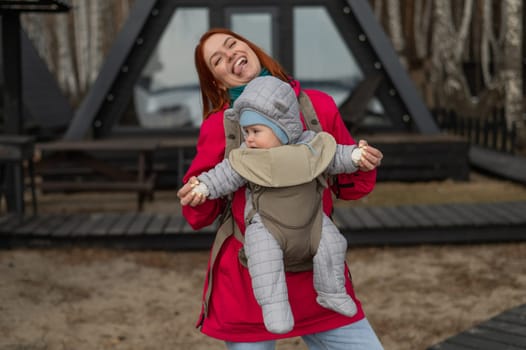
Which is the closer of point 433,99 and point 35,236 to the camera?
point 35,236

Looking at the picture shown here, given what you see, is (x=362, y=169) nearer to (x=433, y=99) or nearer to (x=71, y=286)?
(x=71, y=286)


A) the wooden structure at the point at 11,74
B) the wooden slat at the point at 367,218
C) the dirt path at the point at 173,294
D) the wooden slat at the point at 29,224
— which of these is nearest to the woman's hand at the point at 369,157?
the dirt path at the point at 173,294

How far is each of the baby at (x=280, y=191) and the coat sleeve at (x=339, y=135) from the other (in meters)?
0.14

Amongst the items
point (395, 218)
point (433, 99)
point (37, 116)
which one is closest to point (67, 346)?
point (395, 218)

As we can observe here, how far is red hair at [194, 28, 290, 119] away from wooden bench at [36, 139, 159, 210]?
5.89m

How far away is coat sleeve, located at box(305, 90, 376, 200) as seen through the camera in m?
2.44

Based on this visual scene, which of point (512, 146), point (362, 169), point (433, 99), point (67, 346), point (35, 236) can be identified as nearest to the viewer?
point (362, 169)

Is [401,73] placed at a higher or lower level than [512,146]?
higher

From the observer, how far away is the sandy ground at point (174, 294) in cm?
462

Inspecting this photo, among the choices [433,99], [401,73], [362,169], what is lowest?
[433,99]

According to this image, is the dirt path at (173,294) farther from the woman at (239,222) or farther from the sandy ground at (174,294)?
the woman at (239,222)

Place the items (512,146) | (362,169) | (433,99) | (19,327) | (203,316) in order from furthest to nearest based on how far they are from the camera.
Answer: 1. (433,99)
2. (512,146)
3. (19,327)
4. (203,316)
5. (362,169)

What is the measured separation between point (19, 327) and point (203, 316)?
107 inches

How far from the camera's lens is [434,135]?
1009 cm
